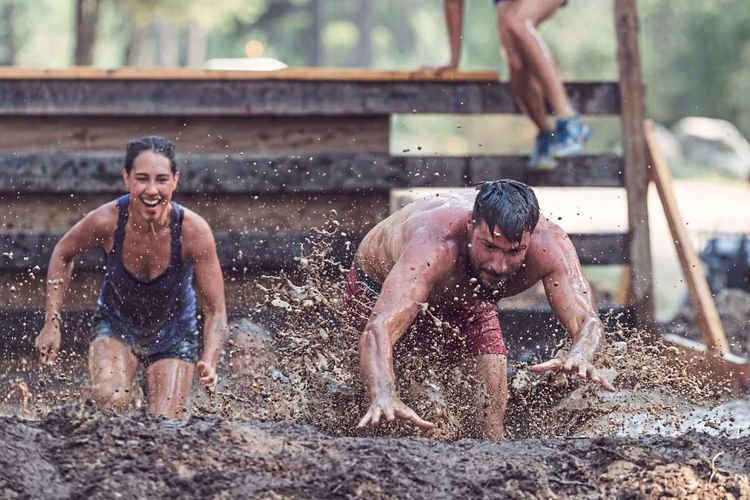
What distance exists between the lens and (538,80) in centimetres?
848

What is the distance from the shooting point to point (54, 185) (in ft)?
27.1

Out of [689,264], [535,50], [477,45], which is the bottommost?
[689,264]

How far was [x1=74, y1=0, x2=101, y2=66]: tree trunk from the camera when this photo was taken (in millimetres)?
15125

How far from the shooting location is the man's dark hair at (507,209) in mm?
5277

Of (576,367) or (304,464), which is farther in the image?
(576,367)

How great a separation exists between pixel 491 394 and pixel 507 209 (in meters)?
1.12

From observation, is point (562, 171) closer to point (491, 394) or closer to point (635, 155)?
point (635, 155)

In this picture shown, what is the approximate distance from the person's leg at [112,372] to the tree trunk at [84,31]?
366 inches

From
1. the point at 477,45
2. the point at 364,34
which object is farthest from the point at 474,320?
the point at 477,45

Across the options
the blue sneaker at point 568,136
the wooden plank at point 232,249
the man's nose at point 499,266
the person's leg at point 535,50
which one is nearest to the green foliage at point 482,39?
the wooden plank at point 232,249

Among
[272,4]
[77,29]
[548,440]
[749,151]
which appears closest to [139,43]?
[77,29]

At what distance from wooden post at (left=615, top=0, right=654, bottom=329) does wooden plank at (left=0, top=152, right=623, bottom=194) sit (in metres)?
0.96

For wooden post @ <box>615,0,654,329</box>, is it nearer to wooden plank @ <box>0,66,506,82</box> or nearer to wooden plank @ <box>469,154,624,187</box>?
wooden plank @ <box>469,154,624,187</box>

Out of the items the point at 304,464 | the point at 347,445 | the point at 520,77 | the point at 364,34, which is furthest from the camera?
the point at 364,34
